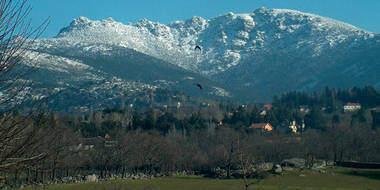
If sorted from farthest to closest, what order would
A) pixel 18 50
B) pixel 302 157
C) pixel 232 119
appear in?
pixel 232 119 → pixel 302 157 → pixel 18 50

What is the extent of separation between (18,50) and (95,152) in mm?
57671

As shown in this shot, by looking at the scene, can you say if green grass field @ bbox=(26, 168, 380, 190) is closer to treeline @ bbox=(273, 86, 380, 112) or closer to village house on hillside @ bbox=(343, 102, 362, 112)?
village house on hillside @ bbox=(343, 102, 362, 112)

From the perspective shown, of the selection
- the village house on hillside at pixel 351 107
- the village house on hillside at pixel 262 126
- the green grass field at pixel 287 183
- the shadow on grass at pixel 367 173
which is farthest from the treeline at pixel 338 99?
the green grass field at pixel 287 183

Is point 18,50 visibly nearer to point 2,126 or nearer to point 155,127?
point 2,126

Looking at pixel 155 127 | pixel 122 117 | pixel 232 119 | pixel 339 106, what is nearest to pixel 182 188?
pixel 155 127

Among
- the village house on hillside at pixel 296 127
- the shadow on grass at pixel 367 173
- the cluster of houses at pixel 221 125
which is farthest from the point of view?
the village house on hillside at pixel 296 127

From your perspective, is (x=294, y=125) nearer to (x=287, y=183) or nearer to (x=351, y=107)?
(x=351, y=107)

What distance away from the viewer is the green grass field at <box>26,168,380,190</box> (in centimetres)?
4366

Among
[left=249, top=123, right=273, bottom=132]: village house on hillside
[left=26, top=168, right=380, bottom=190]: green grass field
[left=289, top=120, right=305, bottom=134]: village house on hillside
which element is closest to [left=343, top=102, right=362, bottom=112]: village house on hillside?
[left=289, top=120, right=305, bottom=134]: village house on hillside

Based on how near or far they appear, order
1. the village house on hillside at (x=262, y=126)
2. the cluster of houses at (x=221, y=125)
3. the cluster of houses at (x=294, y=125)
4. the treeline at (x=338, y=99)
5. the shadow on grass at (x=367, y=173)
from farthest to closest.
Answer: the treeline at (x=338, y=99)
the cluster of houses at (x=294, y=125)
the village house on hillside at (x=262, y=126)
the cluster of houses at (x=221, y=125)
the shadow on grass at (x=367, y=173)

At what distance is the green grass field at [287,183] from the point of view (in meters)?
43.7

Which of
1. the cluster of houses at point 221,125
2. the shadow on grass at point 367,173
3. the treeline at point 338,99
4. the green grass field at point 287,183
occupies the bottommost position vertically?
the green grass field at point 287,183

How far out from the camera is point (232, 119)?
106062 millimetres

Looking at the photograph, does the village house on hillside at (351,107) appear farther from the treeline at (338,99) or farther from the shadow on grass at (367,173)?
the shadow on grass at (367,173)
